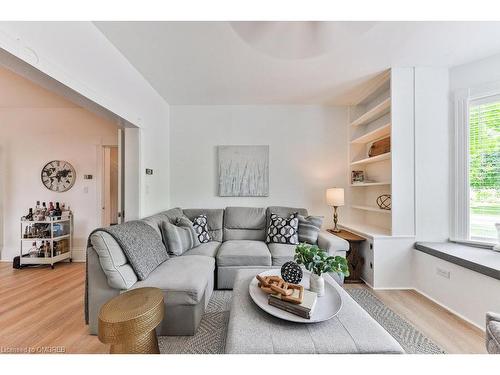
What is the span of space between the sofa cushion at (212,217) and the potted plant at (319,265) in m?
1.79

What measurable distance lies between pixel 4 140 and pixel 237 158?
3.92 meters

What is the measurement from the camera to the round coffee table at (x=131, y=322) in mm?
1144

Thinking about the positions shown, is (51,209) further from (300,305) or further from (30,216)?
(300,305)

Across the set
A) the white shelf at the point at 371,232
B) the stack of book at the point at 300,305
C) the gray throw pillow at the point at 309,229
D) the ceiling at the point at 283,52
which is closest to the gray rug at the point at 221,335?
the stack of book at the point at 300,305

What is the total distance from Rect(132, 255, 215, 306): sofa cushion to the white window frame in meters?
2.86

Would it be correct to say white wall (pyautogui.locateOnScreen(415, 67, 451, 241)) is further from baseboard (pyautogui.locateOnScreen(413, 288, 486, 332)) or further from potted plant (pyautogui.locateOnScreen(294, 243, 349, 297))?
potted plant (pyautogui.locateOnScreen(294, 243, 349, 297))

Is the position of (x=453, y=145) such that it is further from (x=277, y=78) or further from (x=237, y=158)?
(x=237, y=158)

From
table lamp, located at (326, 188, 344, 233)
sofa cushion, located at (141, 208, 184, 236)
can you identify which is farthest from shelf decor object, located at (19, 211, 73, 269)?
table lamp, located at (326, 188, 344, 233)

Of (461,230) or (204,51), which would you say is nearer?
(204,51)

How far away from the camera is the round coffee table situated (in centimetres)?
114

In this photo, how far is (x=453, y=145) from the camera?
2352mm

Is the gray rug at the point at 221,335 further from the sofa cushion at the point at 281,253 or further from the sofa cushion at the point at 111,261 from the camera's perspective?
the sofa cushion at the point at 281,253

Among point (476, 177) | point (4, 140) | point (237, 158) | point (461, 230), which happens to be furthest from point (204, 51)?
point (4, 140)
